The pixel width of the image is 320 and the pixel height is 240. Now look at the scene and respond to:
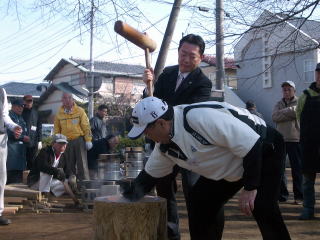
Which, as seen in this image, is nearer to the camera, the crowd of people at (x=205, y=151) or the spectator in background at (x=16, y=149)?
the crowd of people at (x=205, y=151)

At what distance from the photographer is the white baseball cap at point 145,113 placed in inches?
122

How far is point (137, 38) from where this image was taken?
5.07m

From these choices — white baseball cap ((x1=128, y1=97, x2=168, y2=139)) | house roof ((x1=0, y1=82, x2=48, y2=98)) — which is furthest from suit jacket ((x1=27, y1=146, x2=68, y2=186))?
house roof ((x1=0, y1=82, x2=48, y2=98))

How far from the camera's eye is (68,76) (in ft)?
150

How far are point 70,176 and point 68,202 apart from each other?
1.46 ft

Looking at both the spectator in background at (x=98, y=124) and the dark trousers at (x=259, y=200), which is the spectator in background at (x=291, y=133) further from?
the spectator in background at (x=98, y=124)

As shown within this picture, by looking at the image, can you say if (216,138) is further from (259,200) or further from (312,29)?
(312,29)

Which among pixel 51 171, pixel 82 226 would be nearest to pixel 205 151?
pixel 82 226

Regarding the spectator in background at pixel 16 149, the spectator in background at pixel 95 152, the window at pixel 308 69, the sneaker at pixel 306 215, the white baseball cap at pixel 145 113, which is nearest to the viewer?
the white baseball cap at pixel 145 113

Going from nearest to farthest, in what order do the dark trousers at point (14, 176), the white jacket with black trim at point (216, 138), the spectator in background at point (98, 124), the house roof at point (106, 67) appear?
1. the white jacket with black trim at point (216, 138)
2. the dark trousers at point (14, 176)
3. the spectator in background at point (98, 124)
4. the house roof at point (106, 67)

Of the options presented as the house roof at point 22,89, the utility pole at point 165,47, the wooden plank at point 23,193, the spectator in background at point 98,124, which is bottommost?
the wooden plank at point 23,193

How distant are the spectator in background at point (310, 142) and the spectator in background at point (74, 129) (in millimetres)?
4266

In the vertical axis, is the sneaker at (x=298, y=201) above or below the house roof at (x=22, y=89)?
below

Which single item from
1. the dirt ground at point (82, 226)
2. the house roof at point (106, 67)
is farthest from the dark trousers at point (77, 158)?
the house roof at point (106, 67)
